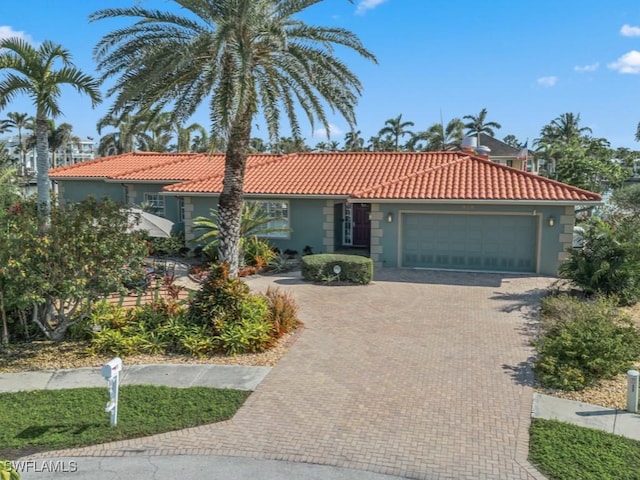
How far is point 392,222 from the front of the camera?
19.3 metres

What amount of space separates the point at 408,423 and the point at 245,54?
8.72m

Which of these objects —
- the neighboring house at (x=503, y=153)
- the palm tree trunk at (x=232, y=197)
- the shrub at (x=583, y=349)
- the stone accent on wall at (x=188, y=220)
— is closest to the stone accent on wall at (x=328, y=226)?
the stone accent on wall at (x=188, y=220)

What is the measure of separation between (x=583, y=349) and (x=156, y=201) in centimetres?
2073

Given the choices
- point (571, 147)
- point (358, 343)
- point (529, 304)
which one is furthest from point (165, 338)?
point (571, 147)

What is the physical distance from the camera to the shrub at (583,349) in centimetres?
888

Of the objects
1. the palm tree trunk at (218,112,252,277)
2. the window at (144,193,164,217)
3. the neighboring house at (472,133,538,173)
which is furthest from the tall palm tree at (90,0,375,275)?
the neighboring house at (472,133,538,173)

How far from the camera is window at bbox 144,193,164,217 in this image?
2520 cm

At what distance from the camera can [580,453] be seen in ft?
21.3

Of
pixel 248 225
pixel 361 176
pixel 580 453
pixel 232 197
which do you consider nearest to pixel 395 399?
pixel 580 453

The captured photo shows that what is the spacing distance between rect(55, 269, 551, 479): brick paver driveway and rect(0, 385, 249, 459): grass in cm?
29

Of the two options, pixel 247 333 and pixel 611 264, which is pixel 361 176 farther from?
pixel 247 333

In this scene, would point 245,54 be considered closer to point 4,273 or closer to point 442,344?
point 4,273

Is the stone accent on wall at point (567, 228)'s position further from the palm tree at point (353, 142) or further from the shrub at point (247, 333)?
the palm tree at point (353, 142)

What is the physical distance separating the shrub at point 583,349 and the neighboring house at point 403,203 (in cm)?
698
